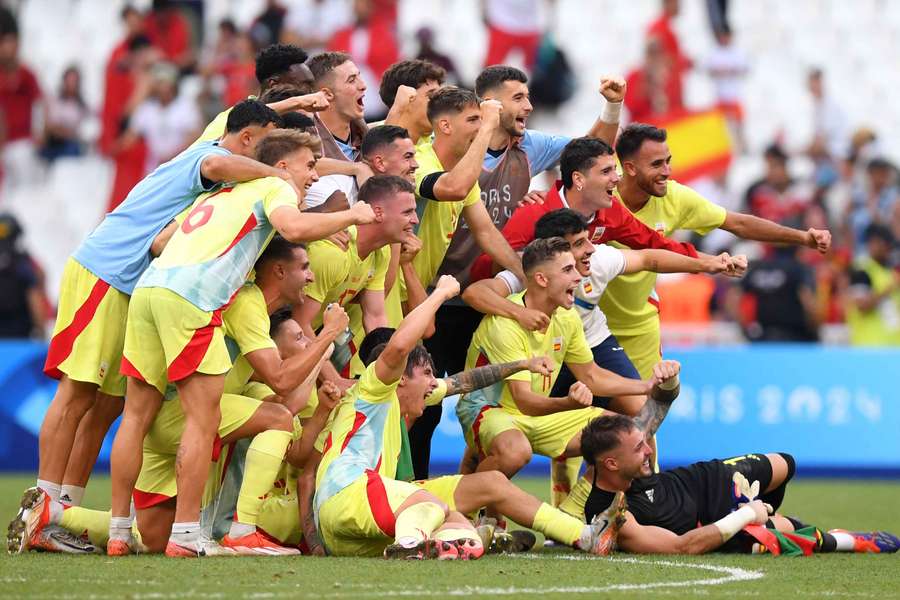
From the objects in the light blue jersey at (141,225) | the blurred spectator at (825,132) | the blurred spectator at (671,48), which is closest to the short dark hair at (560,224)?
the light blue jersey at (141,225)

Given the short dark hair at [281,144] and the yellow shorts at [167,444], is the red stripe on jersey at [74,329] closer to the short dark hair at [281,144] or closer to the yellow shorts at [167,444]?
the yellow shorts at [167,444]

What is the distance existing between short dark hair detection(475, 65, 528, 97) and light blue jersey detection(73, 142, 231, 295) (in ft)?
6.59

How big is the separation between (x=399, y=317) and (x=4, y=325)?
24.0 ft

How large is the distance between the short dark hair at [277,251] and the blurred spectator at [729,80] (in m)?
11.9

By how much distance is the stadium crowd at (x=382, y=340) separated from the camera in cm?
765

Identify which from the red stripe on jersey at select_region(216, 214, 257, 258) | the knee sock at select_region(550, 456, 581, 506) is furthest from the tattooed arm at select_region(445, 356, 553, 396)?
the red stripe on jersey at select_region(216, 214, 257, 258)

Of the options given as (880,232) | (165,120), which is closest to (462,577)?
(880,232)

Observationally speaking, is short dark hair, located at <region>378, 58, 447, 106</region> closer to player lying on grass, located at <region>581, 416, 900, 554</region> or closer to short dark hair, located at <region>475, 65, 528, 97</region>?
short dark hair, located at <region>475, 65, 528, 97</region>

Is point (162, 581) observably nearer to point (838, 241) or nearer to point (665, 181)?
point (665, 181)

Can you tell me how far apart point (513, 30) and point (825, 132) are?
12.9 feet

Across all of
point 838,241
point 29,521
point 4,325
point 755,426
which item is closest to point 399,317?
point 29,521

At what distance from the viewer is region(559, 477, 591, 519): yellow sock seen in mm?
8484

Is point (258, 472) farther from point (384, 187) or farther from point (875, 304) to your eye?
point (875, 304)

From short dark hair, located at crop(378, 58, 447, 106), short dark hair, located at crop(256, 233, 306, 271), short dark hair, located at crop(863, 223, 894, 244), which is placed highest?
short dark hair, located at crop(378, 58, 447, 106)
